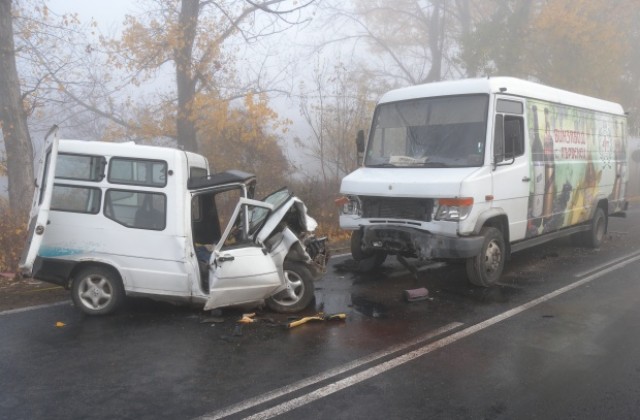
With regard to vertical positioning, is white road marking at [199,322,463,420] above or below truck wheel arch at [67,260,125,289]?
below

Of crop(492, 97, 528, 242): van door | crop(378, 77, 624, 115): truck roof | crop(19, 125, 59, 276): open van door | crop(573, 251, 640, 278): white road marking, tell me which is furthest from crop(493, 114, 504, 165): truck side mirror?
crop(19, 125, 59, 276): open van door

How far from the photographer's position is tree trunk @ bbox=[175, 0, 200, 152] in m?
15.6

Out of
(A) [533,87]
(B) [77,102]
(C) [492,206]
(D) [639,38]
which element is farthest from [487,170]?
(D) [639,38]

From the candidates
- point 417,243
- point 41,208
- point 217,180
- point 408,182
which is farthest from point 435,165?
point 41,208

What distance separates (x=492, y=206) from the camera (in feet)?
23.1

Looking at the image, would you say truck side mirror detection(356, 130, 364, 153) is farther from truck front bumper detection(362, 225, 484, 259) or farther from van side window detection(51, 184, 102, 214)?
van side window detection(51, 184, 102, 214)

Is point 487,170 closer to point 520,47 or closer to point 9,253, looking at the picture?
point 9,253

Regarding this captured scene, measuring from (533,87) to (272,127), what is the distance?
8990 millimetres

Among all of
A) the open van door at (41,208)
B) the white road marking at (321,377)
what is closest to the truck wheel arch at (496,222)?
the white road marking at (321,377)

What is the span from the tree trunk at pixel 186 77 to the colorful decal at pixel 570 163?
33.8 feet

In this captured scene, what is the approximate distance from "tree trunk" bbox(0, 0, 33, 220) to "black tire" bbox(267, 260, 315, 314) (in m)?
7.45

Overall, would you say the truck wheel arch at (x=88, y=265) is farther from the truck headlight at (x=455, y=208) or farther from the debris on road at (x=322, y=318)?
the truck headlight at (x=455, y=208)

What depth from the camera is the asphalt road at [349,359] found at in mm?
3730

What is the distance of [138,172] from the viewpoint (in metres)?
5.71
